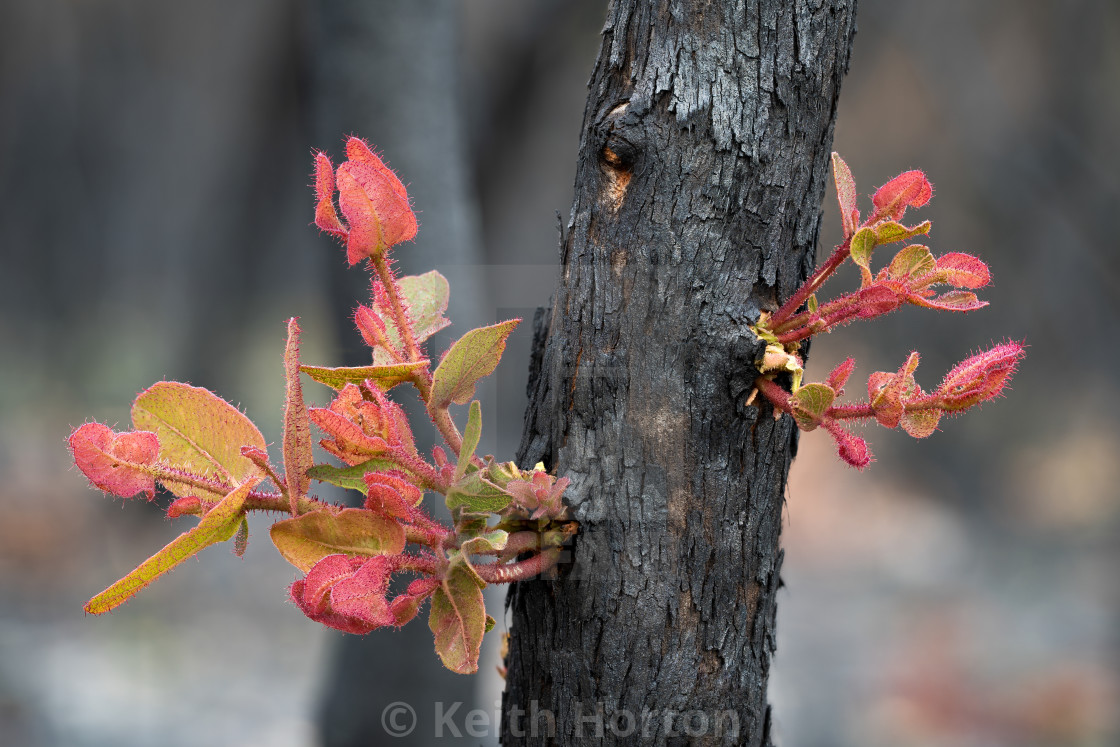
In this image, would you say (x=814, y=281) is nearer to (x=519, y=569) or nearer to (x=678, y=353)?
(x=678, y=353)

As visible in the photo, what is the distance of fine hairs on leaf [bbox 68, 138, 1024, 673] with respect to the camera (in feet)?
1.27

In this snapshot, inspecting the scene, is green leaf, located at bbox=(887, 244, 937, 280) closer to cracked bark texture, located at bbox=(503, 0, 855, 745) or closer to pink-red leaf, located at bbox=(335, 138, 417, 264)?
cracked bark texture, located at bbox=(503, 0, 855, 745)

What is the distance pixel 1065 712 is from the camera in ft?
6.71

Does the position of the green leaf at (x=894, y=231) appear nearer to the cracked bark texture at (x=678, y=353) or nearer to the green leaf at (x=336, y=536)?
the cracked bark texture at (x=678, y=353)

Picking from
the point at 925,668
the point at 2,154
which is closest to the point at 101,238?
the point at 2,154

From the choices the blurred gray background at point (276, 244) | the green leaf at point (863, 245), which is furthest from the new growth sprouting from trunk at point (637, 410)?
the blurred gray background at point (276, 244)

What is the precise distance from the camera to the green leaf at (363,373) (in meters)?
0.39

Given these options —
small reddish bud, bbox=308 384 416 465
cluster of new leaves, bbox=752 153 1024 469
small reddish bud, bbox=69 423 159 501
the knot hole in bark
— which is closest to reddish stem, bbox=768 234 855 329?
cluster of new leaves, bbox=752 153 1024 469

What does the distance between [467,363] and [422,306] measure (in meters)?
0.11

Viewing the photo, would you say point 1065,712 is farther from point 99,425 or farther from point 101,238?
point 101,238

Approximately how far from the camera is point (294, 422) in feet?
1.28

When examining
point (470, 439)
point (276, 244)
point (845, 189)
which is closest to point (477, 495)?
point (470, 439)

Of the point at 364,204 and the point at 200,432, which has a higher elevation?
the point at 364,204

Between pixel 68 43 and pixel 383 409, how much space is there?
3127mm
